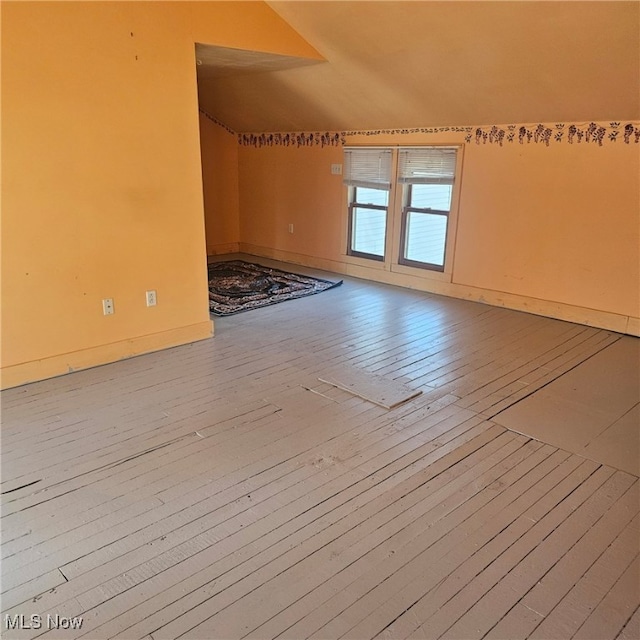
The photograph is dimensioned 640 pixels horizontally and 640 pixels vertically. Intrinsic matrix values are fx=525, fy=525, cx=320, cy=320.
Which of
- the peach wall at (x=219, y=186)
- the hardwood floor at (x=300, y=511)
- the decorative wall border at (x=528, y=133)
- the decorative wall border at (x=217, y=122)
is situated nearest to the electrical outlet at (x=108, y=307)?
the hardwood floor at (x=300, y=511)

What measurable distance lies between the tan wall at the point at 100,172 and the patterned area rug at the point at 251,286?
3.64 feet

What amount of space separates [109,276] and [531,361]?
304 centimetres

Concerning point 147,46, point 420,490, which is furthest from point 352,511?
point 147,46

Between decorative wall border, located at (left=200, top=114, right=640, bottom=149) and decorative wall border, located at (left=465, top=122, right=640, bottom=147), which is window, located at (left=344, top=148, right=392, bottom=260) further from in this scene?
decorative wall border, located at (left=465, top=122, right=640, bottom=147)

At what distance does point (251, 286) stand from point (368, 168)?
1866 millimetres

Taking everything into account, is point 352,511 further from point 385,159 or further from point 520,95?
point 385,159

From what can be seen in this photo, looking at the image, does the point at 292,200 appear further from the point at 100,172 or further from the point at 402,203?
the point at 100,172

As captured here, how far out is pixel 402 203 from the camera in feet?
18.6

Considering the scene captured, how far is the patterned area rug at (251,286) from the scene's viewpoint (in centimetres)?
510

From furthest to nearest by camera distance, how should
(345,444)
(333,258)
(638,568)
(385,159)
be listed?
(333,258) < (385,159) < (345,444) < (638,568)

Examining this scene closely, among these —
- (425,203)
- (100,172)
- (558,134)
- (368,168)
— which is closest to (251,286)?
(368,168)

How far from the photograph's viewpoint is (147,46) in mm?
3406

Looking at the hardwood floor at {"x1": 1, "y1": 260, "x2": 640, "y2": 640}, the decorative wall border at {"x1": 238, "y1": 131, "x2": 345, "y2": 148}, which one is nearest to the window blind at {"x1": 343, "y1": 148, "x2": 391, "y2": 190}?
the decorative wall border at {"x1": 238, "y1": 131, "x2": 345, "y2": 148}

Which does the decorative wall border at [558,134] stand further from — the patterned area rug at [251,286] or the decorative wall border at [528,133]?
the patterned area rug at [251,286]
